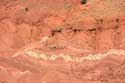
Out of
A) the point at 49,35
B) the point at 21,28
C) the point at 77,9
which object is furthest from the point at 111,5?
the point at 21,28

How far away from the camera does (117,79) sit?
20141 millimetres

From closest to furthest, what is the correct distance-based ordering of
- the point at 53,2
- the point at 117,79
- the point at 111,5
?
the point at 117,79 < the point at 111,5 < the point at 53,2

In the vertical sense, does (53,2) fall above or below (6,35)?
above

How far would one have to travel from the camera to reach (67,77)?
20.7m

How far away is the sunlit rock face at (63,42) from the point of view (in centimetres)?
2089

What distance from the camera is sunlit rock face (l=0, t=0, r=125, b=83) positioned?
2089 centimetres

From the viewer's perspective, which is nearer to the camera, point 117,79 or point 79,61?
point 117,79

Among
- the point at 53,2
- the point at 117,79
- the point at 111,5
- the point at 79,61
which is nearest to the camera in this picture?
the point at 117,79

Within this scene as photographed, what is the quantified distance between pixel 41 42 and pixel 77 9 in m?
2.33

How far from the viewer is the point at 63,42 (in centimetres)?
2239

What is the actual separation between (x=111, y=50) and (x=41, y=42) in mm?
3445

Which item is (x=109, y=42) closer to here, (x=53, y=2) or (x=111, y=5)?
(x=111, y=5)

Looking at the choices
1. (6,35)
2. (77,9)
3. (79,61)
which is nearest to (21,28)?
(6,35)

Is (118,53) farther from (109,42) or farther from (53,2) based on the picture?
(53,2)
